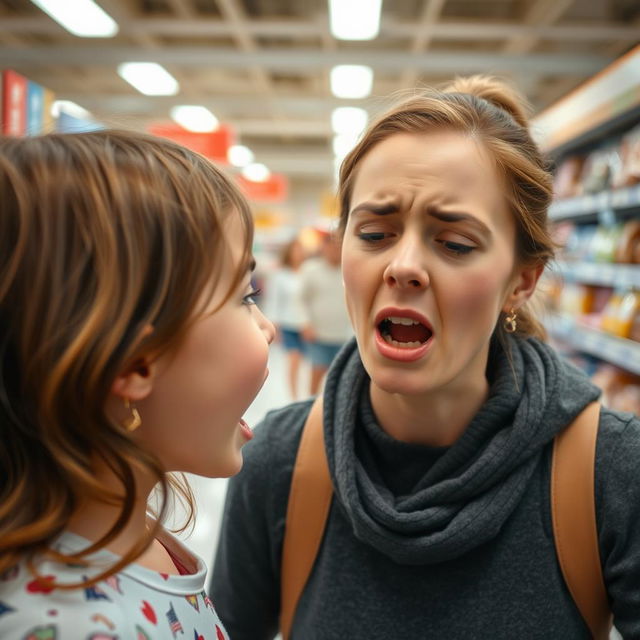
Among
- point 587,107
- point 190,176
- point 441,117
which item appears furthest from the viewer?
point 587,107

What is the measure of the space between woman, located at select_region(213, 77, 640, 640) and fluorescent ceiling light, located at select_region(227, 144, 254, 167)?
1384cm

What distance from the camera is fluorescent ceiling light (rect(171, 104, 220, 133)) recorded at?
1052 cm

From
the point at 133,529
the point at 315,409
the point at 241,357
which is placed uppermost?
the point at 241,357

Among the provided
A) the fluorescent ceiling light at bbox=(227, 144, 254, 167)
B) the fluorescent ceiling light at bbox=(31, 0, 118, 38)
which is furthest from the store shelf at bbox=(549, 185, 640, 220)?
the fluorescent ceiling light at bbox=(227, 144, 254, 167)

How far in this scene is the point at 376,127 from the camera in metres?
1.17

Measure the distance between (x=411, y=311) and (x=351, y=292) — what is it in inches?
5.3

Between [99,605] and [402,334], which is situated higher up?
[402,334]

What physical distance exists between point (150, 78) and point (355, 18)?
406 cm

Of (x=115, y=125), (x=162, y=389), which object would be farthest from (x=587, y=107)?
(x=162, y=389)

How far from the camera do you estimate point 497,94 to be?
133cm

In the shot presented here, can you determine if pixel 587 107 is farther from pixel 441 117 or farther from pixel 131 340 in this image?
pixel 131 340

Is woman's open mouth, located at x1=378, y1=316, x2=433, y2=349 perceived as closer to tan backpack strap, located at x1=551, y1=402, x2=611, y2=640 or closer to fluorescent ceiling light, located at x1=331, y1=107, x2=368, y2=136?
tan backpack strap, located at x1=551, y1=402, x2=611, y2=640

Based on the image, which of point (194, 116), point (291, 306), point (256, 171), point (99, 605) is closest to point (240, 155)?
point (256, 171)

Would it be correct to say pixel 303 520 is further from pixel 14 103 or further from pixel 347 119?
pixel 347 119
